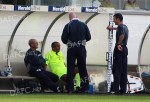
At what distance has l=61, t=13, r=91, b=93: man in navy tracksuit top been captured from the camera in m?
18.2

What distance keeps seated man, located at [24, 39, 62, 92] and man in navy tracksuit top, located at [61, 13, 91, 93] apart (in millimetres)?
1261

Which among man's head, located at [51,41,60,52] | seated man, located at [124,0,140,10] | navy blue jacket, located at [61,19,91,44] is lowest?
man's head, located at [51,41,60,52]

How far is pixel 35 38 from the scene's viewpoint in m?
20.9

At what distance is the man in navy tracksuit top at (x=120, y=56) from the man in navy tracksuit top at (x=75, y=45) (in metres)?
0.83

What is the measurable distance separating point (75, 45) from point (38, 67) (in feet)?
6.44

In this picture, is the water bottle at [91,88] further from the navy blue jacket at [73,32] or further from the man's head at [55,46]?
the navy blue jacket at [73,32]

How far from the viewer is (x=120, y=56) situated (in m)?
18.8

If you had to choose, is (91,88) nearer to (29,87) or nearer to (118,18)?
(29,87)

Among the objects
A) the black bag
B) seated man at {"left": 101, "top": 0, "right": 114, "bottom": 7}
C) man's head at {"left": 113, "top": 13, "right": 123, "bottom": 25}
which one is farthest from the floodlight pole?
seated man at {"left": 101, "top": 0, "right": 114, "bottom": 7}

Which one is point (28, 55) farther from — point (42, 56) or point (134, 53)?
point (134, 53)

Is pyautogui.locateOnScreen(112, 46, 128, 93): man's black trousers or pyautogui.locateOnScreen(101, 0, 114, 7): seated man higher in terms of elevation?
pyautogui.locateOnScreen(101, 0, 114, 7): seated man

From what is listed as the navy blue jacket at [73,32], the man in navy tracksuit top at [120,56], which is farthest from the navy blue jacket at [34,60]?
the man in navy tracksuit top at [120,56]

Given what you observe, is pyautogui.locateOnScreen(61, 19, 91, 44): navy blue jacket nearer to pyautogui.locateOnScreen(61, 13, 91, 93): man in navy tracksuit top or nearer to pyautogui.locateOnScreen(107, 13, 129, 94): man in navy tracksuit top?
pyautogui.locateOnScreen(61, 13, 91, 93): man in navy tracksuit top

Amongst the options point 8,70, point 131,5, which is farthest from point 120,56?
point 131,5
